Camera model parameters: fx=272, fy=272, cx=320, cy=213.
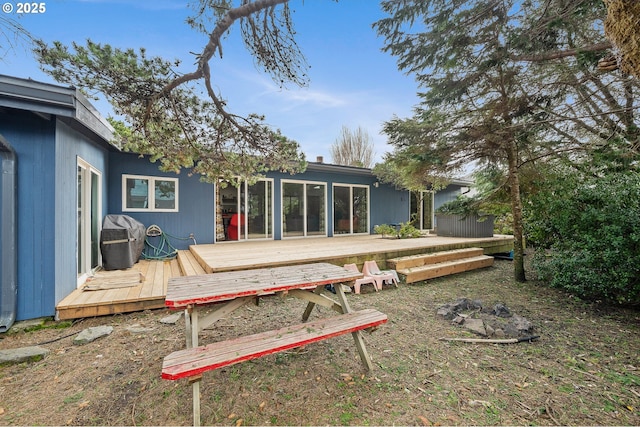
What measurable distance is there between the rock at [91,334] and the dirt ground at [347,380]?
7 cm

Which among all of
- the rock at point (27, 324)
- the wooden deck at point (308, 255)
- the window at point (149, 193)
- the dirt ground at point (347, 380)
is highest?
the window at point (149, 193)

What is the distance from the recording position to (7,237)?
282 cm

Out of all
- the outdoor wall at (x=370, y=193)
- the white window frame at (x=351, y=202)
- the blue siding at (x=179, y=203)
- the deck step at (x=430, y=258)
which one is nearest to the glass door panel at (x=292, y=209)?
the outdoor wall at (x=370, y=193)

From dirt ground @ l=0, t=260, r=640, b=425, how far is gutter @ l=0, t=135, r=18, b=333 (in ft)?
0.93

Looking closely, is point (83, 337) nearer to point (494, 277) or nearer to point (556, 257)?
point (556, 257)

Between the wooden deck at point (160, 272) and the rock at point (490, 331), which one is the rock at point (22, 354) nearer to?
the wooden deck at point (160, 272)

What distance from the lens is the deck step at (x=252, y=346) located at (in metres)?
1.50

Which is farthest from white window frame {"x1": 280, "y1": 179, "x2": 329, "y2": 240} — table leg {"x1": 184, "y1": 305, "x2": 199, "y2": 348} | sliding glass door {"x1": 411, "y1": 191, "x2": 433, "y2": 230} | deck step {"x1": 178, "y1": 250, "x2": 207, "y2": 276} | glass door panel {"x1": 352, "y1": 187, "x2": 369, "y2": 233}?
table leg {"x1": 184, "y1": 305, "x2": 199, "y2": 348}

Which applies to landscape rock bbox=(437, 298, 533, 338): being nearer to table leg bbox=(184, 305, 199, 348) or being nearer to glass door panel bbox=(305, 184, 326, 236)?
table leg bbox=(184, 305, 199, 348)

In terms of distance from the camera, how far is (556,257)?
4.06m

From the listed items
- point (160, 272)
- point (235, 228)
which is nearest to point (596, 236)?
point (160, 272)

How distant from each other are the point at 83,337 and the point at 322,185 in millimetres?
6737

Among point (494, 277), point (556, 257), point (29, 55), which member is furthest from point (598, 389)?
point (29, 55)

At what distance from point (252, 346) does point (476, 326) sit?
2.56 m
